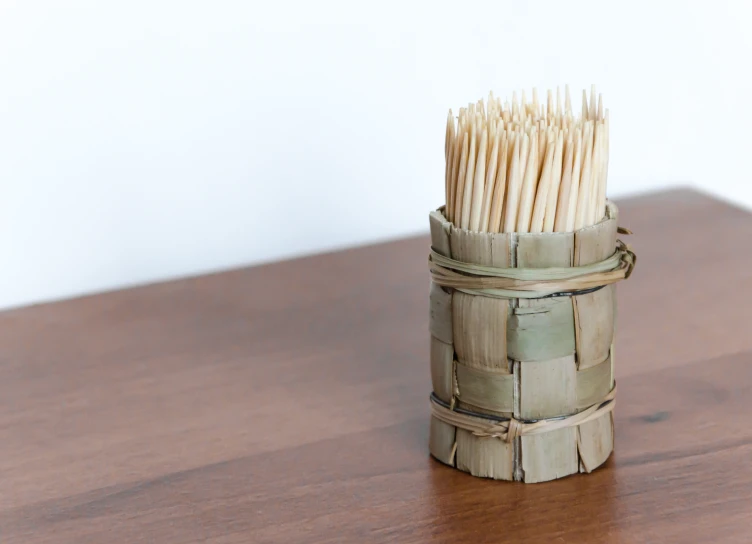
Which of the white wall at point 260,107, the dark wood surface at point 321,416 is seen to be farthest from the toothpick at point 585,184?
the white wall at point 260,107

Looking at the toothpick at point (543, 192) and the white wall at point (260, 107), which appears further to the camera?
the white wall at point (260, 107)

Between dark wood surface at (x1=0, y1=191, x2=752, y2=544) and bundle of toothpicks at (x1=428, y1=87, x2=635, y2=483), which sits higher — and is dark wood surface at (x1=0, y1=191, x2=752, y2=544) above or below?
below

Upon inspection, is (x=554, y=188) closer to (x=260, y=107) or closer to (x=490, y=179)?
(x=490, y=179)

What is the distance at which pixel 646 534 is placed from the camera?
55 cm

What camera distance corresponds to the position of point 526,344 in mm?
576

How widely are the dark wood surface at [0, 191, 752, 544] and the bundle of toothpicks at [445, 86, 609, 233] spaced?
18cm

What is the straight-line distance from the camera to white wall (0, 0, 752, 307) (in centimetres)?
98

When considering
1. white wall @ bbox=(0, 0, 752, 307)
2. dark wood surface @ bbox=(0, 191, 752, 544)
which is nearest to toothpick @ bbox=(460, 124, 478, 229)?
dark wood surface @ bbox=(0, 191, 752, 544)

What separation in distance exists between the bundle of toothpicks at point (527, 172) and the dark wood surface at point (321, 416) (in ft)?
0.58

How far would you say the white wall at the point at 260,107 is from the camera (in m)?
0.98

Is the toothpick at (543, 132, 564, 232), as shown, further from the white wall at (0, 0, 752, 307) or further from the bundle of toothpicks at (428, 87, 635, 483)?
the white wall at (0, 0, 752, 307)

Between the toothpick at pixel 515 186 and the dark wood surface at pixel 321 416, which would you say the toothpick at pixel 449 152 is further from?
the dark wood surface at pixel 321 416

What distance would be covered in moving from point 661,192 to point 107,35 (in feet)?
2.39

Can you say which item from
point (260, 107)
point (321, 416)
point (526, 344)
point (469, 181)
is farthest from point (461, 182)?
point (260, 107)
